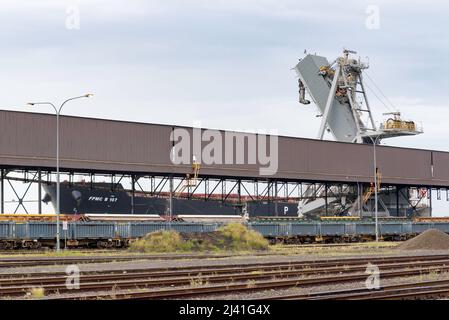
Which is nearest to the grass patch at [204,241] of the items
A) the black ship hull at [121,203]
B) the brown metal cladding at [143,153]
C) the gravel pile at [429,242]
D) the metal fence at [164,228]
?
the metal fence at [164,228]

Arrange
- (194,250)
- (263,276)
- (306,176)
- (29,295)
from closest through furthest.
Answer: (29,295) < (263,276) < (194,250) < (306,176)

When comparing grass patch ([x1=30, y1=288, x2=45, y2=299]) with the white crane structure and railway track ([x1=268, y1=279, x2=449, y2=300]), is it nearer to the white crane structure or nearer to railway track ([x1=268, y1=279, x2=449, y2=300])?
railway track ([x1=268, y1=279, x2=449, y2=300])

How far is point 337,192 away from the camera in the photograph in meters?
90.7

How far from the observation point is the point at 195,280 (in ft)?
72.0

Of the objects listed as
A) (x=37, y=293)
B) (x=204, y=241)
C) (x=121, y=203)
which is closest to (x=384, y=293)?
(x=37, y=293)

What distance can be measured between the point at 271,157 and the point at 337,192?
20040 mm

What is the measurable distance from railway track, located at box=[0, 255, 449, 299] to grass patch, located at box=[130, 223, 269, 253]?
1848 centimetres

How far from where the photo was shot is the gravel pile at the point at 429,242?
49.4 m

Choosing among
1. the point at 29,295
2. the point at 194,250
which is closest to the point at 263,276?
the point at 29,295

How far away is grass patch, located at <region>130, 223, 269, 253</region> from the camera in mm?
46375

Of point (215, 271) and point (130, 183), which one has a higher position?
point (130, 183)

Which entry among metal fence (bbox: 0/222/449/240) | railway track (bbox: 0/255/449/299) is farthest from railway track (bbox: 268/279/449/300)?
metal fence (bbox: 0/222/449/240)

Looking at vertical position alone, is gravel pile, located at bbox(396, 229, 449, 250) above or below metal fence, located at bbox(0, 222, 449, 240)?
below

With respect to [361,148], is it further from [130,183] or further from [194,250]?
[194,250]
